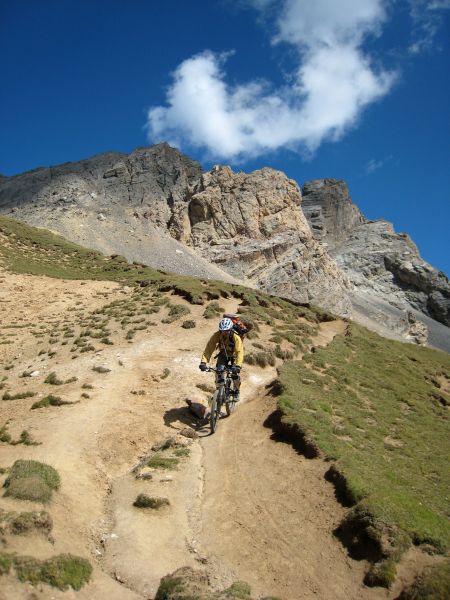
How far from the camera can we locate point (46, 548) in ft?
23.3

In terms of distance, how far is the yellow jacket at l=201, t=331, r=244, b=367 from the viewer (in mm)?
14648

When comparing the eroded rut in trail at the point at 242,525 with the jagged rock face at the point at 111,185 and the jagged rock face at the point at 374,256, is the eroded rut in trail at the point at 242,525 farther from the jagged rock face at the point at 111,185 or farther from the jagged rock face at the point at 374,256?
the jagged rock face at the point at 374,256

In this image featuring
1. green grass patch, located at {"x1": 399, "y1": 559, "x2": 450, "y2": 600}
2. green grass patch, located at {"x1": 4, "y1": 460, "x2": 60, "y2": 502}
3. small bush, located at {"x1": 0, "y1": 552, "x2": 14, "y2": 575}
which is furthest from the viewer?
green grass patch, located at {"x1": 4, "y1": 460, "x2": 60, "y2": 502}

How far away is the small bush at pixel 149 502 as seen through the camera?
9633 mm

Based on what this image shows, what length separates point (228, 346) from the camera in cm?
1488

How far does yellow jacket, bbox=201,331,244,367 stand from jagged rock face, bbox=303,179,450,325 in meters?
137

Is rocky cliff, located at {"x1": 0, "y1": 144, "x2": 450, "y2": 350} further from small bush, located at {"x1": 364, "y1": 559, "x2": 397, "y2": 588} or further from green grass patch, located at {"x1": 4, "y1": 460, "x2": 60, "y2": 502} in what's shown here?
small bush, located at {"x1": 364, "y1": 559, "x2": 397, "y2": 588}

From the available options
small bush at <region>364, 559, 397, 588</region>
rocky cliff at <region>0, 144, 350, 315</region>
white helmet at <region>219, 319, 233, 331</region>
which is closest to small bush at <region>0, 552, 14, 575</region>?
small bush at <region>364, 559, 397, 588</region>

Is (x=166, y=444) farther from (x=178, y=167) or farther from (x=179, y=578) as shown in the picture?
(x=178, y=167)

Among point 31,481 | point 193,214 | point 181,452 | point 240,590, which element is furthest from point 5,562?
point 193,214

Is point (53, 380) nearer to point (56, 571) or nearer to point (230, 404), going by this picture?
point (230, 404)

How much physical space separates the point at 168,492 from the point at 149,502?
0.83 m

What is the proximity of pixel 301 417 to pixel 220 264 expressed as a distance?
8974cm

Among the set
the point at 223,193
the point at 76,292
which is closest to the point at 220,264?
the point at 223,193
